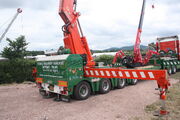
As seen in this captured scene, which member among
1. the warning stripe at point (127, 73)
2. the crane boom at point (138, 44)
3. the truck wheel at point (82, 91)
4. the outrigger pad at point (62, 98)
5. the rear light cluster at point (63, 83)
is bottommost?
the outrigger pad at point (62, 98)

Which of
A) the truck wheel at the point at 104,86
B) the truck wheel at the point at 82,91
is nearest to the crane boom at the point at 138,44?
the truck wheel at the point at 104,86

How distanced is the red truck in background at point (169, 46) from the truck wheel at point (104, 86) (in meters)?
10.4

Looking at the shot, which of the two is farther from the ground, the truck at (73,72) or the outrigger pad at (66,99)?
the truck at (73,72)

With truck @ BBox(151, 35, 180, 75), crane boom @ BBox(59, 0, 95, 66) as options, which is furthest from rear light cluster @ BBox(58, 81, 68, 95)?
truck @ BBox(151, 35, 180, 75)

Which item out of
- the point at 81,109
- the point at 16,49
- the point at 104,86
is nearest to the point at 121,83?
the point at 104,86

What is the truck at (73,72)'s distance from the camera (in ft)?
22.4

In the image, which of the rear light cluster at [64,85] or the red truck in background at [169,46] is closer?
the rear light cluster at [64,85]

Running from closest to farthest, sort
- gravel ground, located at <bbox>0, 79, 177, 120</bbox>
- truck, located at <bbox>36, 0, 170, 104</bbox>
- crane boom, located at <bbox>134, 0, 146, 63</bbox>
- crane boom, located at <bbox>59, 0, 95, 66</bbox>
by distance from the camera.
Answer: gravel ground, located at <bbox>0, 79, 177, 120</bbox> < truck, located at <bbox>36, 0, 170, 104</bbox> < crane boom, located at <bbox>59, 0, 95, 66</bbox> < crane boom, located at <bbox>134, 0, 146, 63</bbox>

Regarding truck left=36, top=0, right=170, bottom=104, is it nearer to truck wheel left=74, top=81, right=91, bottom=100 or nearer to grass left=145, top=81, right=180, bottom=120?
truck wheel left=74, top=81, right=91, bottom=100

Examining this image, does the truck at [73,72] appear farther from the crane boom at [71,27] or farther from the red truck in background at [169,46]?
the red truck in background at [169,46]

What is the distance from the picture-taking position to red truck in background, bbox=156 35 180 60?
16.3 meters

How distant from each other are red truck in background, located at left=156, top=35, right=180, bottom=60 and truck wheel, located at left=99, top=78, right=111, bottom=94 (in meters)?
10.4

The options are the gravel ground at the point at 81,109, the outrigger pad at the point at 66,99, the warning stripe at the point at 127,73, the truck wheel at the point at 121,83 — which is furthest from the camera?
the truck wheel at the point at 121,83

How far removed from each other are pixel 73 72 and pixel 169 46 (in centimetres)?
1323
